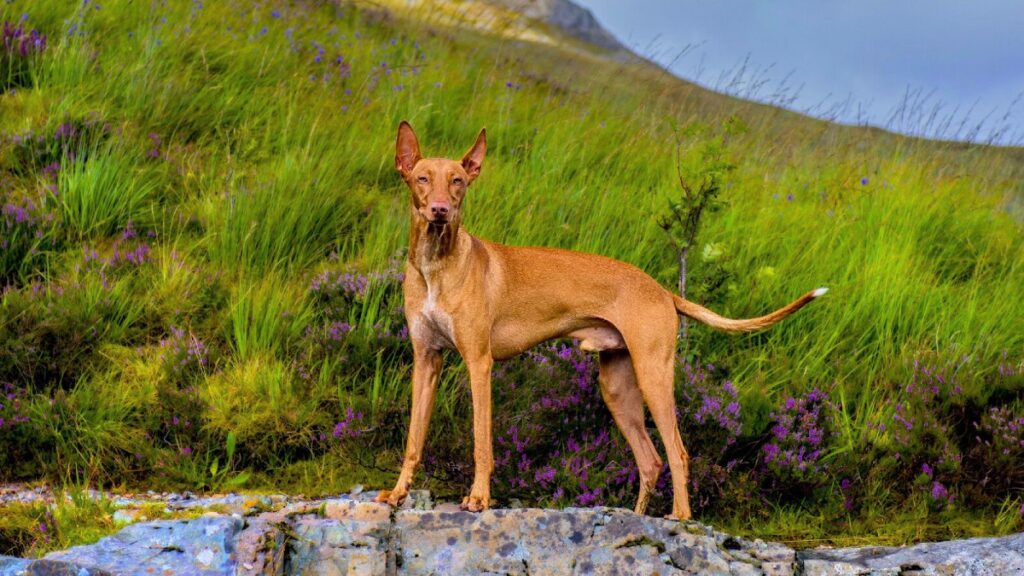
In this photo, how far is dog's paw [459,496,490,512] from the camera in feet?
14.7

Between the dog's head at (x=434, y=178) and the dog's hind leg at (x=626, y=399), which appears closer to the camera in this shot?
the dog's head at (x=434, y=178)

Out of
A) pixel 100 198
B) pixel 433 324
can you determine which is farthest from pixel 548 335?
pixel 100 198

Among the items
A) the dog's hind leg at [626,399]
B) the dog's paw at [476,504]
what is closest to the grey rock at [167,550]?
the dog's paw at [476,504]

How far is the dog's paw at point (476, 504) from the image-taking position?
4477mm

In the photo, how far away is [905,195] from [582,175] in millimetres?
2837

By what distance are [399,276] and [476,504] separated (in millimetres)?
2697

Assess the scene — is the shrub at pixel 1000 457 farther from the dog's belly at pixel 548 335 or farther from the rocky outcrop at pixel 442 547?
the dog's belly at pixel 548 335

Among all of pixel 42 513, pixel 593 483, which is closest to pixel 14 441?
pixel 42 513

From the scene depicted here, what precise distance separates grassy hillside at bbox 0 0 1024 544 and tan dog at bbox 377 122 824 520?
979mm

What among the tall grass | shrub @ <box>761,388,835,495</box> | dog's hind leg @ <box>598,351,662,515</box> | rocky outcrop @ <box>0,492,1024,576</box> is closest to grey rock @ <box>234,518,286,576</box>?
rocky outcrop @ <box>0,492,1024,576</box>

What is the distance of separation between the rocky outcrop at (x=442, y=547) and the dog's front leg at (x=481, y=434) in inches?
8.2

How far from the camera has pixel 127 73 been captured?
30.1 ft

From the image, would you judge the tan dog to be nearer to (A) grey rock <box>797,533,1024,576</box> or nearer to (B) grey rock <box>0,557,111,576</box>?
(A) grey rock <box>797,533,1024,576</box>

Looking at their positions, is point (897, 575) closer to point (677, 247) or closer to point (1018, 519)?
point (1018, 519)
